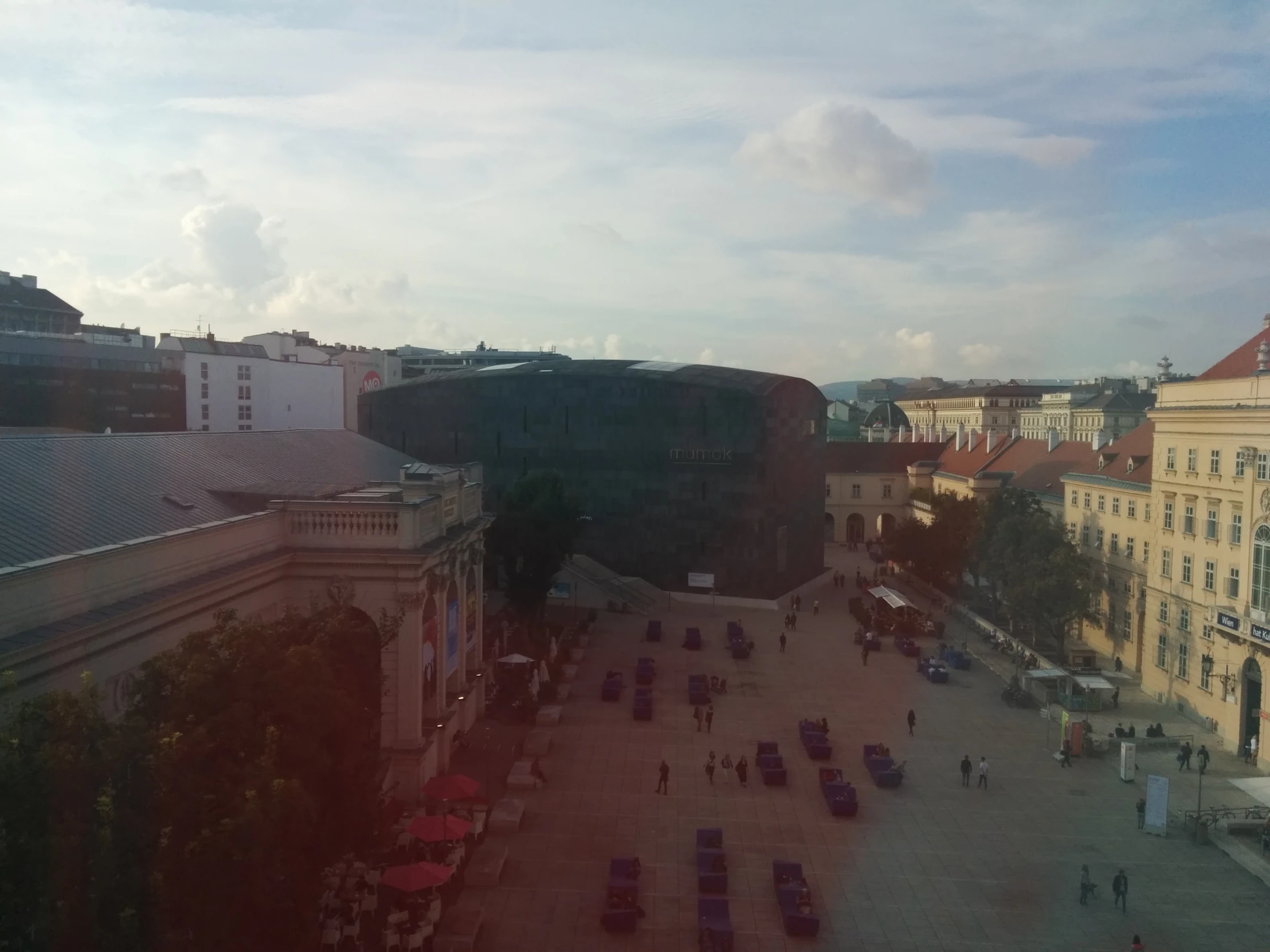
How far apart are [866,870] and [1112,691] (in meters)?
23.4

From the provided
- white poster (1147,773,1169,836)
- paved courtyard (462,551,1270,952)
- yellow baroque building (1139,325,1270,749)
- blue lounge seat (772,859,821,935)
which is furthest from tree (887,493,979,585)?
blue lounge seat (772,859,821,935)

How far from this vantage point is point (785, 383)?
67062 millimetres

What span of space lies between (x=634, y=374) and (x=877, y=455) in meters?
41.6

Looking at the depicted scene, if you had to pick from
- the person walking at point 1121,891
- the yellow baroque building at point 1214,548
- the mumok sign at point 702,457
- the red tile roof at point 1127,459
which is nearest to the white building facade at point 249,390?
the mumok sign at point 702,457

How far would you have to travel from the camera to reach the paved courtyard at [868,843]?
70.6ft

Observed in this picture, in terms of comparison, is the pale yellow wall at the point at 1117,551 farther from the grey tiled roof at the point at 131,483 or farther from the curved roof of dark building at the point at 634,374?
the grey tiled roof at the point at 131,483

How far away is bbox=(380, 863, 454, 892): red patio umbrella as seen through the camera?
19797mm

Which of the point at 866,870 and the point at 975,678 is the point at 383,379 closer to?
the point at 975,678

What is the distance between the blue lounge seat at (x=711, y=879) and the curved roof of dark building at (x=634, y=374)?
4320 cm

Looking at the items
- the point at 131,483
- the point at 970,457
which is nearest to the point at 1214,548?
the point at 131,483

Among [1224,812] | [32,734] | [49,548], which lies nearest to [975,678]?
[1224,812]

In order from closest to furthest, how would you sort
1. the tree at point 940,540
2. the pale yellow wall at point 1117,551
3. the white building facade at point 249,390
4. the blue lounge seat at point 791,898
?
the blue lounge seat at point 791,898, the pale yellow wall at point 1117,551, the tree at point 940,540, the white building facade at point 249,390

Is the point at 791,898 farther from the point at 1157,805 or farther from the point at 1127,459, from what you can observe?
the point at 1127,459

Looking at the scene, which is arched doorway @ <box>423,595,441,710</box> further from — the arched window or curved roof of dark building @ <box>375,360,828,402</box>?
curved roof of dark building @ <box>375,360,828,402</box>
